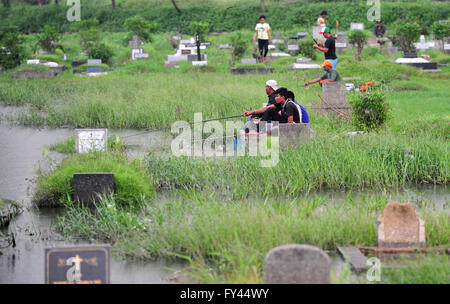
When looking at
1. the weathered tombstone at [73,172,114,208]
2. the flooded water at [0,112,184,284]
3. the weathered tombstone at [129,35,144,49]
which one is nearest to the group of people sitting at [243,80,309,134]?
the flooded water at [0,112,184,284]

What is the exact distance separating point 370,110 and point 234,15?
39.8 m

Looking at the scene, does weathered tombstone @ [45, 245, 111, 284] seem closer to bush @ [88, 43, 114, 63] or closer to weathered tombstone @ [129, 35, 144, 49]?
bush @ [88, 43, 114, 63]

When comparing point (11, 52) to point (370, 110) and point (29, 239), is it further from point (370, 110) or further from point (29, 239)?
point (29, 239)

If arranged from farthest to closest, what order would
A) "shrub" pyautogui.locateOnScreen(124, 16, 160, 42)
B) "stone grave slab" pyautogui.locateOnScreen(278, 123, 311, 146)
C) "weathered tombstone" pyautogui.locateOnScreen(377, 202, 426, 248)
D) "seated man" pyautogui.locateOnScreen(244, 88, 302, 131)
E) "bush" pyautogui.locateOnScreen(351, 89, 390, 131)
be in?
"shrub" pyautogui.locateOnScreen(124, 16, 160, 42) → "bush" pyautogui.locateOnScreen(351, 89, 390, 131) → "seated man" pyautogui.locateOnScreen(244, 88, 302, 131) → "stone grave slab" pyautogui.locateOnScreen(278, 123, 311, 146) → "weathered tombstone" pyautogui.locateOnScreen(377, 202, 426, 248)

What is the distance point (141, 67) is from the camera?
30.4 meters

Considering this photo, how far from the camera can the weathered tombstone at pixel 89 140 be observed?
40.3 ft

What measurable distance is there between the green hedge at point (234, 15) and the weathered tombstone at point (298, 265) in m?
39.6

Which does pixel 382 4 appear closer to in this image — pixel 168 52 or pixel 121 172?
pixel 168 52

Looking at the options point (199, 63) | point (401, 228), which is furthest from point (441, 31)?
point (401, 228)

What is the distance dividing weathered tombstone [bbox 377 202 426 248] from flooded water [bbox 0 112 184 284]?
2.33 m

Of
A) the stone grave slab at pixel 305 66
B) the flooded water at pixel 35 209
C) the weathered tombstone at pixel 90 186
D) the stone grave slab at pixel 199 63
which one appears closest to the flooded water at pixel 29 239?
the flooded water at pixel 35 209

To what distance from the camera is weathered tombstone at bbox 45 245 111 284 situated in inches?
252

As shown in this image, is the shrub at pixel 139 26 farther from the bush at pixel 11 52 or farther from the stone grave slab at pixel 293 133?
the stone grave slab at pixel 293 133
